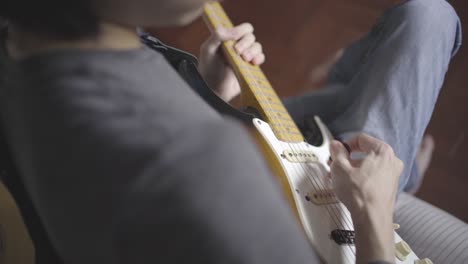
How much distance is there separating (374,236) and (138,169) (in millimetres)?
362

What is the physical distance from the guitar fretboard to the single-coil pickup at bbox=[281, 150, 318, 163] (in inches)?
1.1

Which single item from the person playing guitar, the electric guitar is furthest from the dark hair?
the electric guitar

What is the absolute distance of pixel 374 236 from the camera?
47 centimetres

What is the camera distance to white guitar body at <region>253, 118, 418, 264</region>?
0.53 metres

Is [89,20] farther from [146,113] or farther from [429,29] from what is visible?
[429,29]

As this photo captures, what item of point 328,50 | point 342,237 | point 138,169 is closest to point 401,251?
point 342,237

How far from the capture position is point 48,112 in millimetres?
264

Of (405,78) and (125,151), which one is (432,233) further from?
(125,151)

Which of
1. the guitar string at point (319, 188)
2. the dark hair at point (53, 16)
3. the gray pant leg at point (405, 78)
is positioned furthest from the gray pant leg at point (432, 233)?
the dark hair at point (53, 16)

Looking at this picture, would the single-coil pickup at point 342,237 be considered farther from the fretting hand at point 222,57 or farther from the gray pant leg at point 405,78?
the fretting hand at point 222,57

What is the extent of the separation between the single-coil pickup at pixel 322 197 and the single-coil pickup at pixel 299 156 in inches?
2.6

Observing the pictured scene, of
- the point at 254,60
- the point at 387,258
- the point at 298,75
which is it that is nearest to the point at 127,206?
the point at 387,258

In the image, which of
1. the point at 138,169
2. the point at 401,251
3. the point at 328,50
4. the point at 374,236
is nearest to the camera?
the point at 138,169

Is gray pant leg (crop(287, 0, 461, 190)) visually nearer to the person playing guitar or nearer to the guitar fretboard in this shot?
the guitar fretboard
